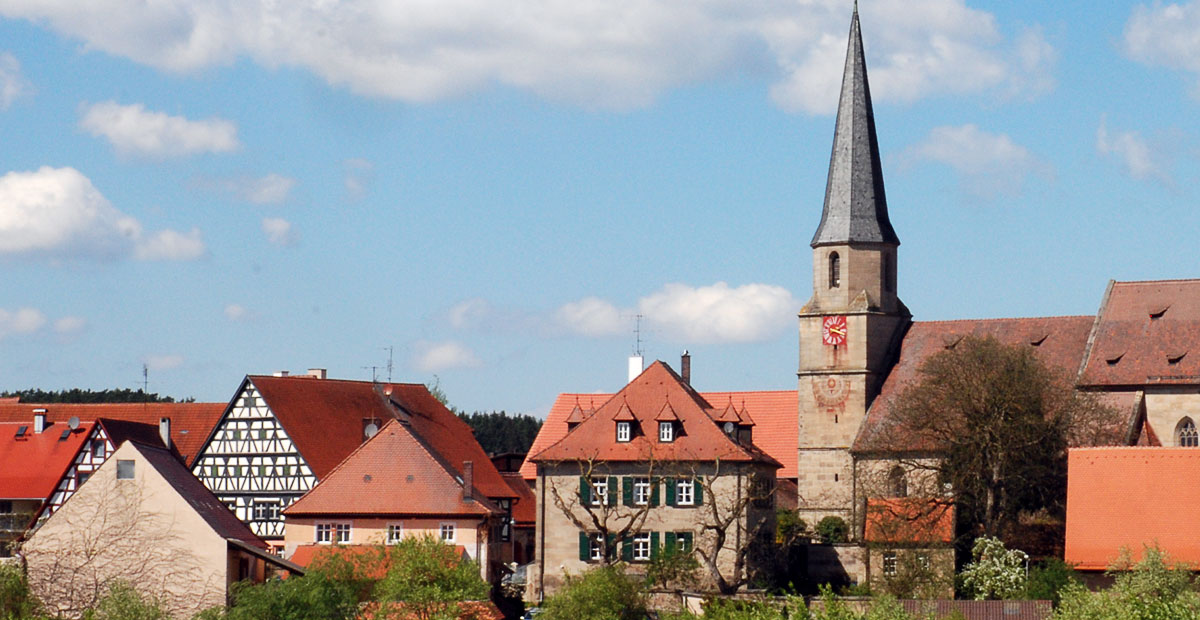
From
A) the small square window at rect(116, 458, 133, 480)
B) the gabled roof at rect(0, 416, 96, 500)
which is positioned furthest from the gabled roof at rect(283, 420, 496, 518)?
the gabled roof at rect(0, 416, 96, 500)

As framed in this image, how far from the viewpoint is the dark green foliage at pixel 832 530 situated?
61000 mm

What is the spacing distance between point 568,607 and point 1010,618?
9.74 metres

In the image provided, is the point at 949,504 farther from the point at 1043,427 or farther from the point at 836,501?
the point at 836,501

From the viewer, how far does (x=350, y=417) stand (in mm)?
67125

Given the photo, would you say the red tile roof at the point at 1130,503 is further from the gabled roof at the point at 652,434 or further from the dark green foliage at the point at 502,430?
the dark green foliage at the point at 502,430

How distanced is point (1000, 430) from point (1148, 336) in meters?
7.71

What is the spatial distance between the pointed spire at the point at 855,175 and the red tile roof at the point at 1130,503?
1346cm

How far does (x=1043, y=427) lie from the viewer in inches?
2211

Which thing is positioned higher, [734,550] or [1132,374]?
[1132,374]

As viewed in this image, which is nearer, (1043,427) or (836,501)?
(1043,427)

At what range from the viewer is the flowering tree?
52.2m

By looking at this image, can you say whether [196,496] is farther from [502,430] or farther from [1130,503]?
[502,430]

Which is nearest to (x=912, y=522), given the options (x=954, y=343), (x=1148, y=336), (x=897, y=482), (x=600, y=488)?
(x=897, y=482)

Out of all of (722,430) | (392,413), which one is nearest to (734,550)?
(722,430)
